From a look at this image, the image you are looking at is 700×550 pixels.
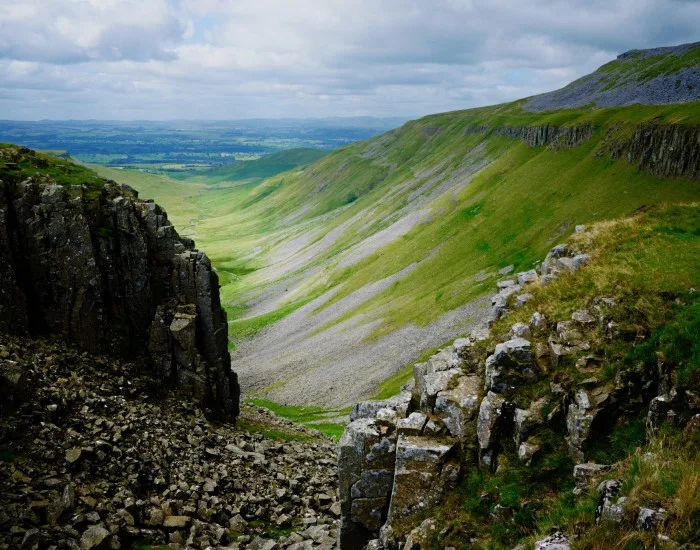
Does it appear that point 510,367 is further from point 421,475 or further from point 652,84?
point 652,84

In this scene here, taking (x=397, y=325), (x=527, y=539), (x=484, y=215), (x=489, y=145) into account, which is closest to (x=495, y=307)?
(x=527, y=539)

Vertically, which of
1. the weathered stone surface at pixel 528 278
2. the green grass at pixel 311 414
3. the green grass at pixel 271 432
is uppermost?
the weathered stone surface at pixel 528 278

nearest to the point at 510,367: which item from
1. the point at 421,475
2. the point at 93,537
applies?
the point at 421,475

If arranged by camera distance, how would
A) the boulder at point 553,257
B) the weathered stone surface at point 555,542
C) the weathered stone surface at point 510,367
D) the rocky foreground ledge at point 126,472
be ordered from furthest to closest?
the boulder at point 553,257 < the rocky foreground ledge at point 126,472 < the weathered stone surface at point 510,367 < the weathered stone surface at point 555,542

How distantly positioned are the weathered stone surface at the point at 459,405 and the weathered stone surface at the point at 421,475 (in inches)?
25.6

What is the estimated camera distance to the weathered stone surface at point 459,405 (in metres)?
20.9

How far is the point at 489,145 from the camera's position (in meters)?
184

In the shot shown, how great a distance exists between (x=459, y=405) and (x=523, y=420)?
10.0 feet

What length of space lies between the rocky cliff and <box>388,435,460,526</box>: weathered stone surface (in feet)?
0.14

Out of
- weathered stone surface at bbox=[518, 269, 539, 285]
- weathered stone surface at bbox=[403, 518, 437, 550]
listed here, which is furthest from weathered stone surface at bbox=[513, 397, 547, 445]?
weathered stone surface at bbox=[518, 269, 539, 285]

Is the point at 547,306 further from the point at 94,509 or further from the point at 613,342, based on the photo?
the point at 94,509

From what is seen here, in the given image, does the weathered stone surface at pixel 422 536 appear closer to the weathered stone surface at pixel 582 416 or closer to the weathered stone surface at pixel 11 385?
the weathered stone surface at pixel 582 416

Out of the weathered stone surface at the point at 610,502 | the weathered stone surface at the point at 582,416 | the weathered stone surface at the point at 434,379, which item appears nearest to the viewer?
the weathered stone surface at the point at 610,502

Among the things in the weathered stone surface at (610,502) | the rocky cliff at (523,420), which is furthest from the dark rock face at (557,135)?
the weathered stone surface at (610,502)
